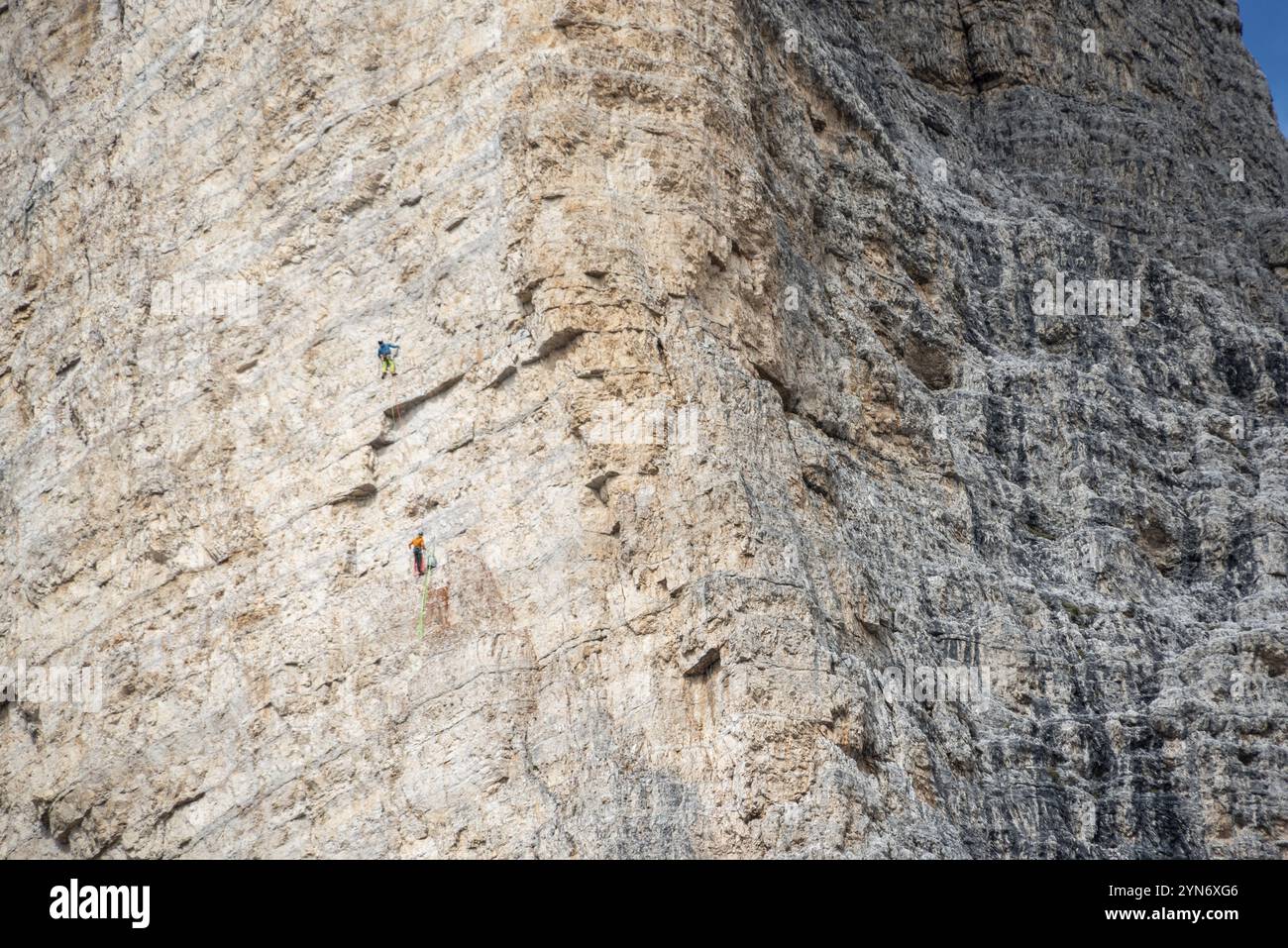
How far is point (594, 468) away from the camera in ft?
98.9

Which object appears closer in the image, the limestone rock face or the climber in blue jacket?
the limestone rock face

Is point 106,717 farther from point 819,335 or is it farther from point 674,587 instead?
point 819,335

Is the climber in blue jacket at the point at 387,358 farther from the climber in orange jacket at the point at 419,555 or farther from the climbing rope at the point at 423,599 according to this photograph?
the climbing rope at the point at 423,599

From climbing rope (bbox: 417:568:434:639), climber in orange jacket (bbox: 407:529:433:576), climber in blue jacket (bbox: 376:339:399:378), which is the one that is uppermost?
climber in blue jacket (bbox: 376:339:399:378)

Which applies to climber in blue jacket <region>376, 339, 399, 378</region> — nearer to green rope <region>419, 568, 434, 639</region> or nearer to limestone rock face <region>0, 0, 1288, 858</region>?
limestone rock face <region>0, 0, 1288, 858</region>

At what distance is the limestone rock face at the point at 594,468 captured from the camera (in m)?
29.4

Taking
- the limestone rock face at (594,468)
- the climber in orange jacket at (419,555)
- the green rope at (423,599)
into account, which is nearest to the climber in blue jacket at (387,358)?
the limestone rock face at (594,468)

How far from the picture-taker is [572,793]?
2847 centimetres

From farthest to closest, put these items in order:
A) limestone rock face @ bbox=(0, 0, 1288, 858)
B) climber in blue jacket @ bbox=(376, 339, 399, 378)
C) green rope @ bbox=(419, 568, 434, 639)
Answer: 1. climber in blue jacket @ bbox=(376, 339, 399, 378)
2. green rope @ bbox=(419, 568, 434, 639)
3. limestone rock face @ bbox=(0, 0, 1288, 858)

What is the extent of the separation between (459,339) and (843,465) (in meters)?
5.87

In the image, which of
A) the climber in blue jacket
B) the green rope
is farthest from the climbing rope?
the climber in blue jacket

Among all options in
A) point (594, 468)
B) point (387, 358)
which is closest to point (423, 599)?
point (594, 468)

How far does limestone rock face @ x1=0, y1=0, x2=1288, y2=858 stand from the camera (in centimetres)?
2936

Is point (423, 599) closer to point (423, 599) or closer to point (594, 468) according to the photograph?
point (423, 599)
